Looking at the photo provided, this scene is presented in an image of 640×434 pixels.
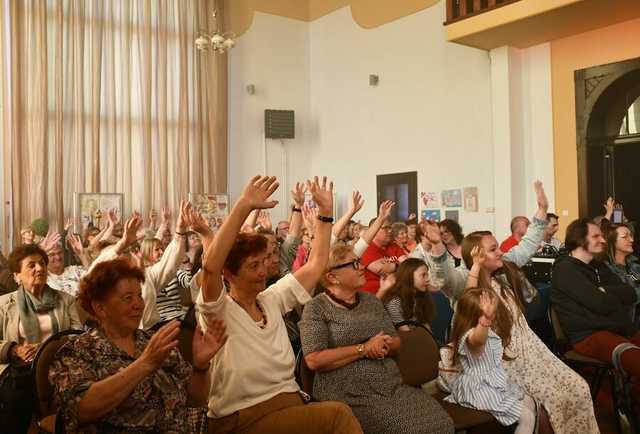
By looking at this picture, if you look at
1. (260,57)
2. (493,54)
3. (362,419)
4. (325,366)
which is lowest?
(362,419)

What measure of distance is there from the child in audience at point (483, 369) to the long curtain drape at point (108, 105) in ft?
27.7

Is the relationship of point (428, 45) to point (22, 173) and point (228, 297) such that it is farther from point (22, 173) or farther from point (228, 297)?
point (228, 297)

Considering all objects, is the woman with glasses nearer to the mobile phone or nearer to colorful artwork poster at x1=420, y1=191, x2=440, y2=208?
the mobile phone

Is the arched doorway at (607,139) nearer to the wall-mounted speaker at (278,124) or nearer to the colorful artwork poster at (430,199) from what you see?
the colorful artwork poster at (430,199)

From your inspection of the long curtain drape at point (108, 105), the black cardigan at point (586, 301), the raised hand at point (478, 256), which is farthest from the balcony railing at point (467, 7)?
the raised hand at point (478, 256)

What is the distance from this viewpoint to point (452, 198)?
1008 cm

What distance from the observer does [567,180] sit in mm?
8922

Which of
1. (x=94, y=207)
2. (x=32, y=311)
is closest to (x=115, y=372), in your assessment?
(x=32, y=311)

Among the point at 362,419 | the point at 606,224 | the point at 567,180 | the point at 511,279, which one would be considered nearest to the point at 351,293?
the point at 362,419

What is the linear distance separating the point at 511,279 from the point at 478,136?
5996mm

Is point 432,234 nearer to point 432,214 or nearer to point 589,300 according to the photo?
point 589,300

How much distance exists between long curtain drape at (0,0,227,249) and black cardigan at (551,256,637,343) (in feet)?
27.2

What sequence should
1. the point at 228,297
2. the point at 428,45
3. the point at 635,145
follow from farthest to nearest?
the point at 428,45 < the point at 635,145 < the point at 228,297

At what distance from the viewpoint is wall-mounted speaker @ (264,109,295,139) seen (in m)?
12.1
